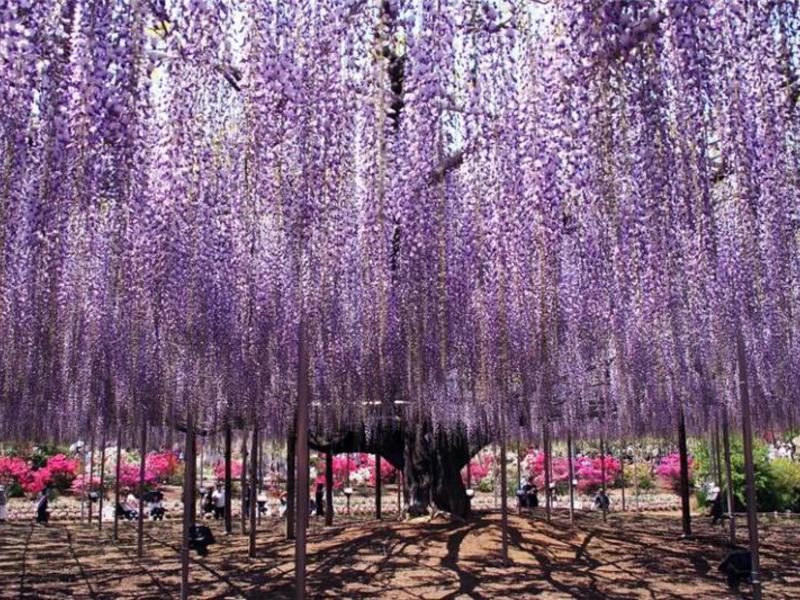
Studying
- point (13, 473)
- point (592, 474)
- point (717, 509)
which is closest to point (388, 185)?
point (717, 509)

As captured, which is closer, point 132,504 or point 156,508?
point 156,508

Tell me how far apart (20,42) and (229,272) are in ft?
14.9

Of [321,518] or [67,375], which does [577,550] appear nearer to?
[67,375]

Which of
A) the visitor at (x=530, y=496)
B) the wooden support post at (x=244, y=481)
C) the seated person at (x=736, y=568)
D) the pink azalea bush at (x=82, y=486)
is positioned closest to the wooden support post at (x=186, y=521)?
the wooden support post at (x=244, y=481)

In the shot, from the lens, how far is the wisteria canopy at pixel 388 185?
501 centimetres

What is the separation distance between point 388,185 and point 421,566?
5363 millimetres

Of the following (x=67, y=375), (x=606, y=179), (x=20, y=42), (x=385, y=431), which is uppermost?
(x=20, y=42)

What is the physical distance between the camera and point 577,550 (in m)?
12.1

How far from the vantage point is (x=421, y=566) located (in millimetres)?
10430

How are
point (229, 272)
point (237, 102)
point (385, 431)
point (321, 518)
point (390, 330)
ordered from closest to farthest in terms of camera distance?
point (237, 102) → point (229, 272) → point (390, 330) → point (385, 431) → point (321, 518)

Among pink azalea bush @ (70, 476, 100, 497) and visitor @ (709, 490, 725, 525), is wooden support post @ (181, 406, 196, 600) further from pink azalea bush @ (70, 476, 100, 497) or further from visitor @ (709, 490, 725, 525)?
pink azalea bush @ (70, 476, 100, 497)

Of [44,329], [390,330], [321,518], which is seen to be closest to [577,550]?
[390,330]

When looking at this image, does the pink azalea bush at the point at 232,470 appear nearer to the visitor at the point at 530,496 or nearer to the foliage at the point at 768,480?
the visitor at the point at 530,496

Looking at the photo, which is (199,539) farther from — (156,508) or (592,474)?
(592,474)
